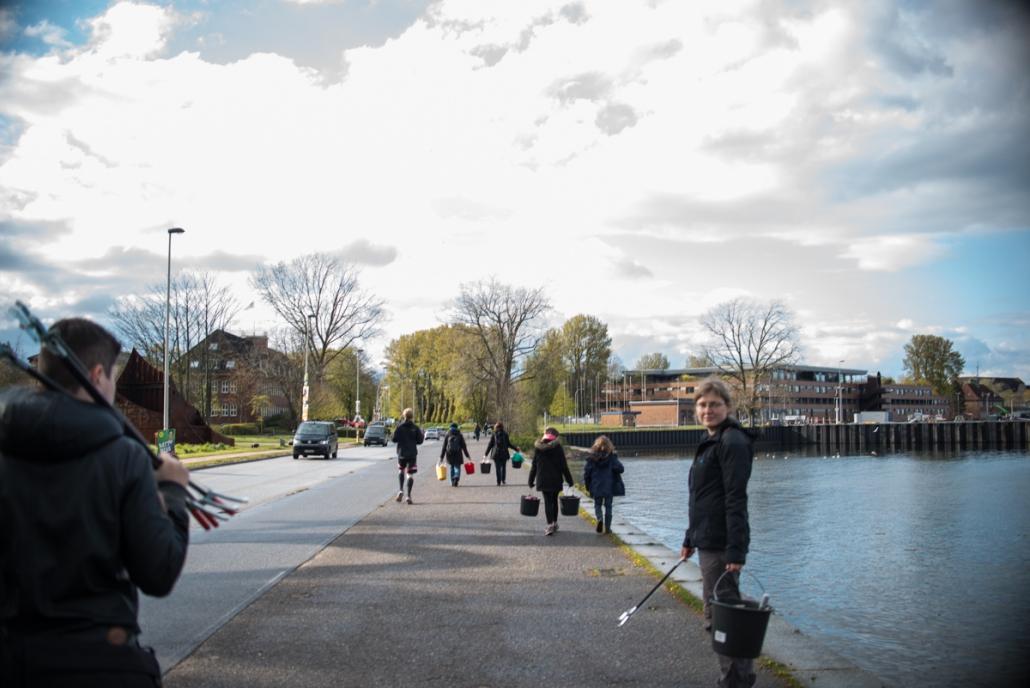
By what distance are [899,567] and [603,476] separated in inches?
303

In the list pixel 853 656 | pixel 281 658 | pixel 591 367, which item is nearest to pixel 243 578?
pixel 281 658

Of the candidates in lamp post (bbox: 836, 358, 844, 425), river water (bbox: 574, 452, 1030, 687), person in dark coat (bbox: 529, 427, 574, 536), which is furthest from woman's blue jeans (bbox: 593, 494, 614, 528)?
lamp post (bbox: 836, 358, 844, 425)

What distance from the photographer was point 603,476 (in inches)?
567

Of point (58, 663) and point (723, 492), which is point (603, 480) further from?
point (58, 663)

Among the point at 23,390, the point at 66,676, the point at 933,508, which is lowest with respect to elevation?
the point at 933,508

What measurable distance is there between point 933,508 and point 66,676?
31.4 metres

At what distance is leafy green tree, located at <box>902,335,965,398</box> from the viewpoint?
496 ft

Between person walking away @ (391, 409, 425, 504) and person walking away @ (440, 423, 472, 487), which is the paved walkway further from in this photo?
person walking away @ (440, 423, 472, 487)

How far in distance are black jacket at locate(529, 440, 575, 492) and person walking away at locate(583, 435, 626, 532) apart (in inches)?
15.8

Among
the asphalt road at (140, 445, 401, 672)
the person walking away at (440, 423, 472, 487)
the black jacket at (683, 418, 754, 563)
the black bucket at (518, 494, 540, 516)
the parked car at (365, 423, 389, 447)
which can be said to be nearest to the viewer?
the black jacket at (683, 418, 754, 563)

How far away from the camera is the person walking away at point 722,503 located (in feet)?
17.9

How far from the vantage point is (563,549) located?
1250cm

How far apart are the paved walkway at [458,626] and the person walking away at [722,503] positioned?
838 millimetres

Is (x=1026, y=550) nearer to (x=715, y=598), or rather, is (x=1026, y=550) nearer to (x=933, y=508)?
(x=933, y=508)
